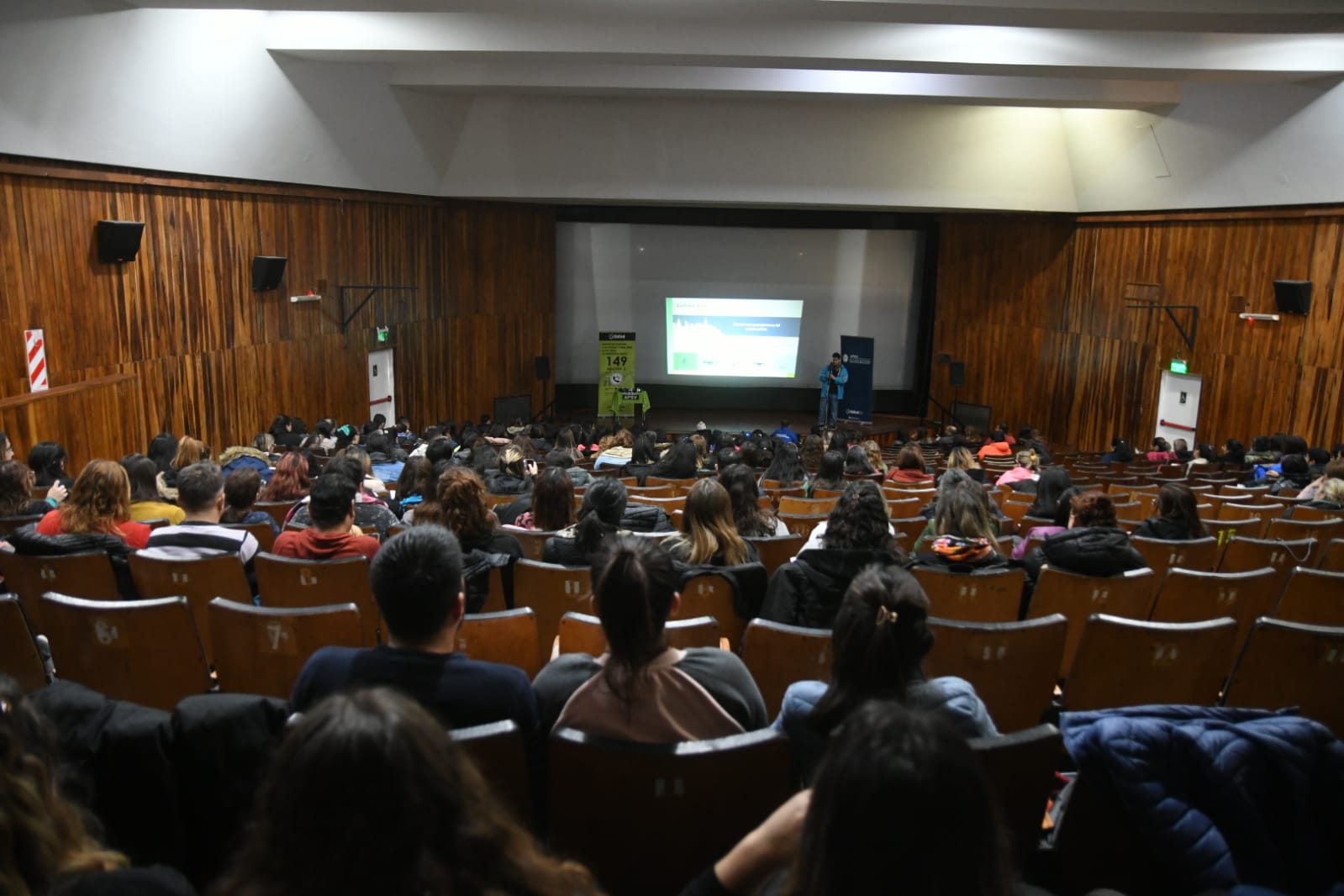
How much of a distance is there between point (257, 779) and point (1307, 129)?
13.1 metres

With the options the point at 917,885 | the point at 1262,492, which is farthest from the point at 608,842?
the point at 1262,492

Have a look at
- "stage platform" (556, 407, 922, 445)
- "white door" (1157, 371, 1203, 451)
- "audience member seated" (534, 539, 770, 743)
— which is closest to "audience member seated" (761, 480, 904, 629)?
"audience member seated" (534, 539, 770, 743)

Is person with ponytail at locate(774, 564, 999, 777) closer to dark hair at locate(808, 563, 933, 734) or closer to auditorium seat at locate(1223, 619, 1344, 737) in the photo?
dark hair at locate(808, 563, 933, 734)

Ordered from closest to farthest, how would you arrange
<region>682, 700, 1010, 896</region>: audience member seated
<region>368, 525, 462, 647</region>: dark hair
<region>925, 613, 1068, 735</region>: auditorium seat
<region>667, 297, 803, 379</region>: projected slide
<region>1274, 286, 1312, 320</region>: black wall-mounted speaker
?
<region>682, 700, 1010, 896</region>: audience member seated < <region>368, 525, 462, 647</region>: dark hair < <region>925, 613, 1068, 735</region>: auditorium seat < <region>1274, 286, 1312, 320</region>: black wall-mounted speaker < <region>667, 297, 803, 379</region>: projected slide

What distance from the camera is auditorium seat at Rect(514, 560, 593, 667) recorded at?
152 inches

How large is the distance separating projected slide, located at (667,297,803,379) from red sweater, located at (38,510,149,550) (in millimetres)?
15205

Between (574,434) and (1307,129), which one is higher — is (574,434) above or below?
below

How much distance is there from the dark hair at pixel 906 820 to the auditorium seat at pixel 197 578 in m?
3.10

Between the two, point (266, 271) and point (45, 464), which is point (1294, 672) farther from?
point (266, 271)

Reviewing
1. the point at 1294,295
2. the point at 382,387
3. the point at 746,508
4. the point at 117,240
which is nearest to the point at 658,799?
the point at 746,508

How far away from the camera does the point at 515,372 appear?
17922mm

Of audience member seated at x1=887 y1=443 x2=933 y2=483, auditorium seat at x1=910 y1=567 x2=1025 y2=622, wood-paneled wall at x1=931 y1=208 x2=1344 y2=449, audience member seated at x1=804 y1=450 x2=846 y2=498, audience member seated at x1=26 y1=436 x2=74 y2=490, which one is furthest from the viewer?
wood-paneled wall at x1=931 y1=208 x2=1344 y2=449

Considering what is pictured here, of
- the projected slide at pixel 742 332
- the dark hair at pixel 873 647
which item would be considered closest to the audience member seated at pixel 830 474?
the dark hair at pixel 873 647

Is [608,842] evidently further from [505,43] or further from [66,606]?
[505,43]
